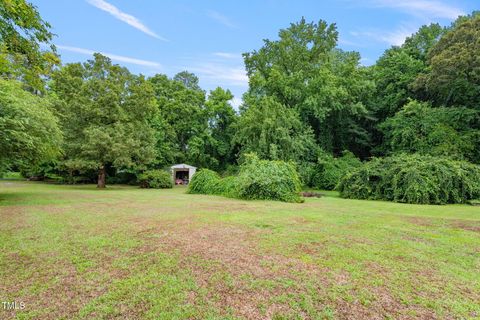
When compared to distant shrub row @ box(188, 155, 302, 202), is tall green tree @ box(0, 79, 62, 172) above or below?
above

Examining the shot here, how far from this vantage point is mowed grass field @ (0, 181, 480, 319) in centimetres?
244

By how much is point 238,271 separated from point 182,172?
75.0ft

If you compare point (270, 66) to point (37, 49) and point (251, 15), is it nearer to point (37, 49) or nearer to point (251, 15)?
point (251, 15)

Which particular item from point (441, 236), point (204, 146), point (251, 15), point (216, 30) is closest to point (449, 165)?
point (441, 236)

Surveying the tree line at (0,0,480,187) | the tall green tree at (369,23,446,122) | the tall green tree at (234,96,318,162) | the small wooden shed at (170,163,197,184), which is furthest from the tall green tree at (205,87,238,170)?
the tall green tree at (369,23,446,122)

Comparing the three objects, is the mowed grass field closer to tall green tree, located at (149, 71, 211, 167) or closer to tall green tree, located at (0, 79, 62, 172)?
tall green tree, located at (0, 79, 62, 172)

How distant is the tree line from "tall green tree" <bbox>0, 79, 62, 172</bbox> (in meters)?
0.04

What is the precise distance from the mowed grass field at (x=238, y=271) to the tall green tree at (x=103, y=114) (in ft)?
38.6

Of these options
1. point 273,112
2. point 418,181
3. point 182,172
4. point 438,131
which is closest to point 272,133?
point 273,112

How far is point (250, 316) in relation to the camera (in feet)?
7.65

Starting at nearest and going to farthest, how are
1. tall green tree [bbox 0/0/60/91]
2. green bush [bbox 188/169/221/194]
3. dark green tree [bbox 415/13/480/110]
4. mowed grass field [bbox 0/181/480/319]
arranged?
mowed grass field [bbox 0/181/480/319] → tall green tree [bbox 0/0/60/91] → green bush [bbox 188/169/221/194] → dark green tree [bbox 415/13/480/110]

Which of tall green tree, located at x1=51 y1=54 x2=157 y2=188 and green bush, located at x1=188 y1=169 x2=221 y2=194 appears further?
tall green tree, located at x1=51 y1=54 x2=157 y2=188

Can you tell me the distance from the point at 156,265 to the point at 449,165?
44.2 feet

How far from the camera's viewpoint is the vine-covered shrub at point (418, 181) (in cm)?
1145
